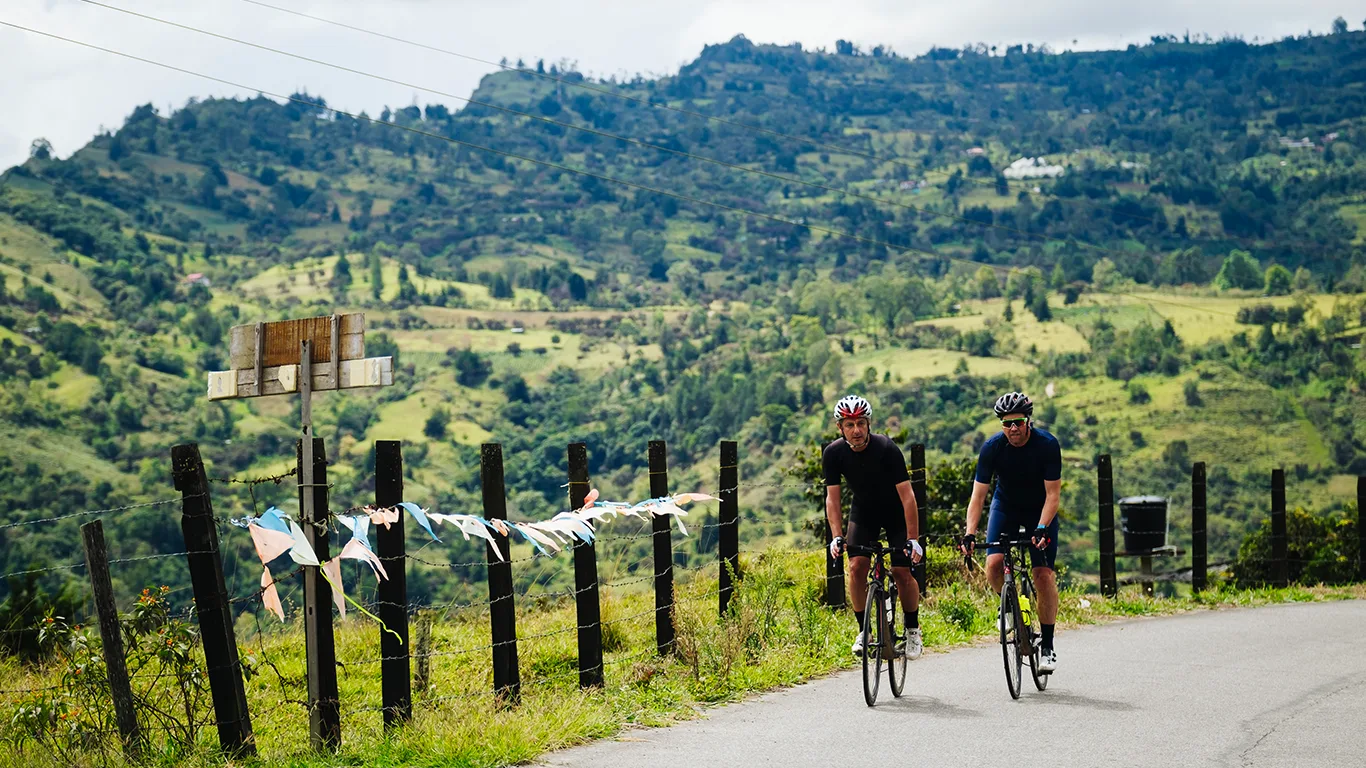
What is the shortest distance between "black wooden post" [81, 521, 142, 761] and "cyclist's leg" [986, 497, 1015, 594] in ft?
17.0

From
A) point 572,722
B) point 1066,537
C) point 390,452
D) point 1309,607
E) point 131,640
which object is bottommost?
point 1066,537

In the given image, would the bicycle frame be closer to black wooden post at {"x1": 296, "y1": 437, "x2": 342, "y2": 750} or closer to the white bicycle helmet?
the white bicycle helmet

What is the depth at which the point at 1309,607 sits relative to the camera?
51.4 feet

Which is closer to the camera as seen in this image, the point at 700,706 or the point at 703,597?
the point at 700,706

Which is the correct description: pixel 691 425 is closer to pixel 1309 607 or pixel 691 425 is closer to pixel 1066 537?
pixel 1066 537

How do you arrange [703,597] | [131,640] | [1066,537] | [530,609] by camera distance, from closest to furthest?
[131,640]
[703,597]
[530,609]
[1066,537]

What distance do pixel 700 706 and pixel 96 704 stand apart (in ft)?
11.7

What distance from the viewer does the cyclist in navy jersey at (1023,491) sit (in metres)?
9.01

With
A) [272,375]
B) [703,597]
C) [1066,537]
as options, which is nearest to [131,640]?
[272,375]

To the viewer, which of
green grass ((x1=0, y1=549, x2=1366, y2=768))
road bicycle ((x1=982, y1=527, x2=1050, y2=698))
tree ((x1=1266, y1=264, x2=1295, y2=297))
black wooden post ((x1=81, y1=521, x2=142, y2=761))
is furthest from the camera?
tree ((x1=1266, y1=264, x2=1295, y2=297))

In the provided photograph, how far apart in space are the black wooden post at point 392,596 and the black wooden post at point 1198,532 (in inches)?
482

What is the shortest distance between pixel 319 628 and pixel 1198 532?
42.9ft

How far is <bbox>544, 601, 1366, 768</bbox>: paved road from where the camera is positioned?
7.16 m

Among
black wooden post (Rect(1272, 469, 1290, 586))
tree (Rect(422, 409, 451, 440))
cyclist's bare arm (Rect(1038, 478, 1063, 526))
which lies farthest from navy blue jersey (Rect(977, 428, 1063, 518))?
tree (Rect(422, 409, 451, 440))
